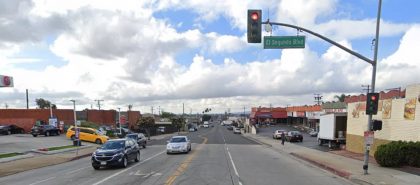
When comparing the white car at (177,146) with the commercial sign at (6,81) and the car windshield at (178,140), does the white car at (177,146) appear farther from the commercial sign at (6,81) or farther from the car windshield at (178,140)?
the commercial sign at (6,81)

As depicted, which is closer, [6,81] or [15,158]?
[15,158]

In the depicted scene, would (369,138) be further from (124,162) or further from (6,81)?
(6,81)

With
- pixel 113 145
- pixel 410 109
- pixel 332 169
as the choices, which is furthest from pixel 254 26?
pixel 410 109

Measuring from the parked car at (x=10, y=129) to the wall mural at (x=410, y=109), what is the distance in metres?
56.9

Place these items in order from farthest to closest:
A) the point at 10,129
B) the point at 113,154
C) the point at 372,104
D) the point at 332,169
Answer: the point at 10,129 → the point at 113,154 → the point at 332,169 → the point at 372,104

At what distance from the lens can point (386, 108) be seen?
28.6 meters

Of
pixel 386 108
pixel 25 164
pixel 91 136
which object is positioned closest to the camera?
pixel 386 108

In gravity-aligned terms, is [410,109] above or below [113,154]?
above

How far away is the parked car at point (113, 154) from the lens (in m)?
23.9

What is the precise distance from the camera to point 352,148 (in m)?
35.9

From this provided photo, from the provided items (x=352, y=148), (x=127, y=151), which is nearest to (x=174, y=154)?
(x=127, y=151)

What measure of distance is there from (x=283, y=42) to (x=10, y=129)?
59344 millimetres

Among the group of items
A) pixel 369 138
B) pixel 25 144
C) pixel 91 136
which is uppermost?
pixel 369 138

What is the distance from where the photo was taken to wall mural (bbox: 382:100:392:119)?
28.0 meters
